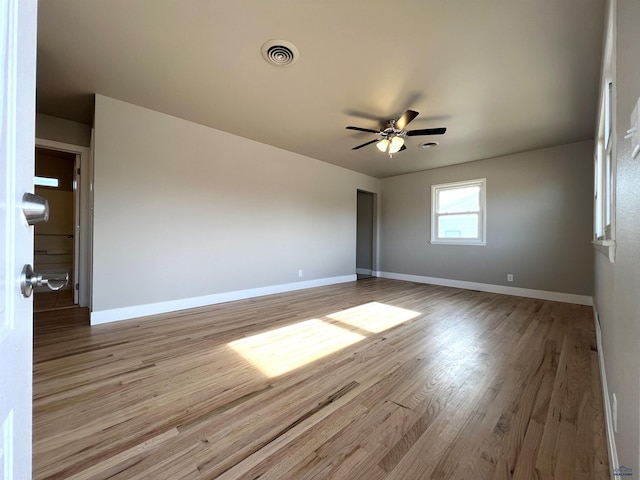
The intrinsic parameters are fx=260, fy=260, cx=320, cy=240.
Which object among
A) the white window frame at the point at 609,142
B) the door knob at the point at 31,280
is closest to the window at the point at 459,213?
the white window frame at the point at 609,142

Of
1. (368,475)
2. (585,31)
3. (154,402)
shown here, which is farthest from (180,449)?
(585,31)

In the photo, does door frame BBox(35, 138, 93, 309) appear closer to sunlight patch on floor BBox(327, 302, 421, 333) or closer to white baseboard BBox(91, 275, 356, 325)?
white baseboard BBox(91, 275, 356, 325)

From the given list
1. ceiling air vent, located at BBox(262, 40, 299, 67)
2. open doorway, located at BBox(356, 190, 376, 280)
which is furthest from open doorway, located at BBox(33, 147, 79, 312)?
open doorway, located at BBox(356, 190, 376, 280)

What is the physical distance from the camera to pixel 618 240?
1.17 meters

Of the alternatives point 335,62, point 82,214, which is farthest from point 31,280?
point 82,214

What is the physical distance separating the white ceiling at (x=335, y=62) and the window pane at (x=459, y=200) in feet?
4.97

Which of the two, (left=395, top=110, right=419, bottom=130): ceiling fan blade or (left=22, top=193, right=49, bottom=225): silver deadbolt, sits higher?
(left=395, top=110, right=419, bottom=130): ceiling fan blade

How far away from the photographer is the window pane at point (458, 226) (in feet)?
16.9

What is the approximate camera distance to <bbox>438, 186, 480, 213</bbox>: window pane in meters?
5.12

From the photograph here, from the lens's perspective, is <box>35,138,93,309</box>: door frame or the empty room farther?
<box>35,138,93,309</box>: door frame

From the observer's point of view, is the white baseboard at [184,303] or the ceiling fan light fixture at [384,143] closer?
the white baseboard at [184,303]

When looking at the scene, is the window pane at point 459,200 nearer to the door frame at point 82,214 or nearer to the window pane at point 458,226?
the window pane at point 458,226

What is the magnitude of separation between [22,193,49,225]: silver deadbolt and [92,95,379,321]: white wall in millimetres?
3039

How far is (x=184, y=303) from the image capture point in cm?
354
